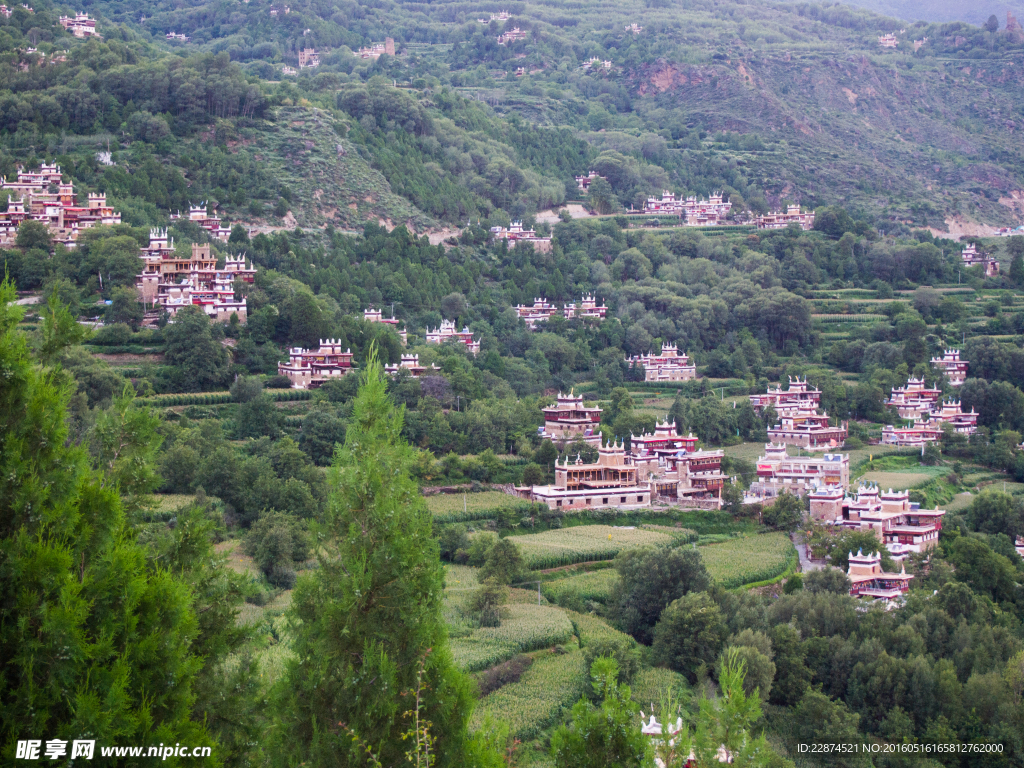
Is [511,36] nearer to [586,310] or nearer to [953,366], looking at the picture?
[586,310]

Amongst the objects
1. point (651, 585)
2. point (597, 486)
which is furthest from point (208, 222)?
point (651, 585)

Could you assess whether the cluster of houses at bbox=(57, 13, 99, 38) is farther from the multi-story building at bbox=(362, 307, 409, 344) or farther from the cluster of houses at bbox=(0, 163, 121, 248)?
the multi-story building at bbox=(362, 307, 409, 344)

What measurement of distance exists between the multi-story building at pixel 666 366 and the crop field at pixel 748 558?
50.9 feet

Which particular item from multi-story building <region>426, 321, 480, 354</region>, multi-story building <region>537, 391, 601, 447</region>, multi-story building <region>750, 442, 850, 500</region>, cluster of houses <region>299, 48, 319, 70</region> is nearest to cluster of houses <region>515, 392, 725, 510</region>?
multi-story building <region>537, 391, 601, 447</region>

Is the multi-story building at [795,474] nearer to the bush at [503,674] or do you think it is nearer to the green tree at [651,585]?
the green tree at [651,585]

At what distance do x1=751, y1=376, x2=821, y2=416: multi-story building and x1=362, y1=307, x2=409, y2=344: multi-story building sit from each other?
12.7m

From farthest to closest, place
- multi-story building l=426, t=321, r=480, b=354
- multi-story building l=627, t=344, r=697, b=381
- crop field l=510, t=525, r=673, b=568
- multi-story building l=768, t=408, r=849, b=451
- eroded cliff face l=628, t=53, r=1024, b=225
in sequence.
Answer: eroded cliff face l=628, t=53, r=1024, b=225 → multi-story building l=627, t=344, r=697, b=381 → multi-story building l=426, t=321, r=480, b=354 → multi-story building l=768, t=408, r=849, b=451 → crop field l=510, t=525, r=673, b=568

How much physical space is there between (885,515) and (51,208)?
27.8 m

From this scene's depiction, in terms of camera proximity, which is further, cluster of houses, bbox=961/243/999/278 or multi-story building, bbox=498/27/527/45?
multi-story building, bbox=498/27/527/45

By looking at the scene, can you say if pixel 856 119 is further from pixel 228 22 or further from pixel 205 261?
pixel 205 261

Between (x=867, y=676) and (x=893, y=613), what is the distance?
304 centimetres

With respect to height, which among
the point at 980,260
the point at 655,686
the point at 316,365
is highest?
the point at 980,260

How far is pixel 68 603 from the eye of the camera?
5.24 metres

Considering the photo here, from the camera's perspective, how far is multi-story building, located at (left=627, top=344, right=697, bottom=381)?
144 feet
